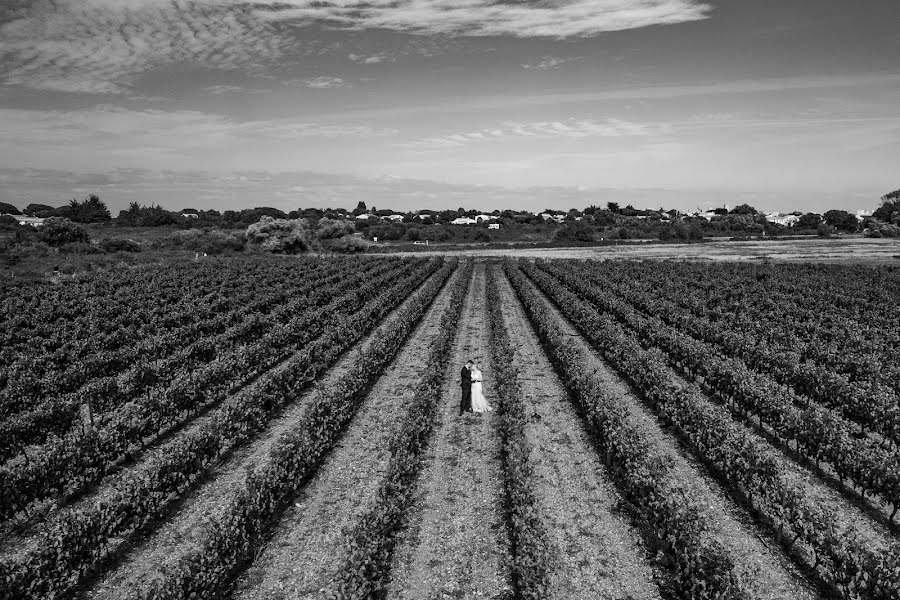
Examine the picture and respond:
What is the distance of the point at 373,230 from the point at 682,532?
12117 centimetres

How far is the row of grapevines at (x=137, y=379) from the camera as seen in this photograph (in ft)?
43.2

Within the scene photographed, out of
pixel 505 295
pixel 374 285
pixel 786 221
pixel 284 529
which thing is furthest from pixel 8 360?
pixel 786 221

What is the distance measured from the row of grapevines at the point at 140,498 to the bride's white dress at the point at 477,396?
4.34 meters

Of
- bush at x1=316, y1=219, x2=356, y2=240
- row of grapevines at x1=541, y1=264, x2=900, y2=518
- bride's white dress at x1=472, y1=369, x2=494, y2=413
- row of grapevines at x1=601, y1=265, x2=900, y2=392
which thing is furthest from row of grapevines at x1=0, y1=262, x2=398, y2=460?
bush at x1=316, y1=219, x2=356, y2=240

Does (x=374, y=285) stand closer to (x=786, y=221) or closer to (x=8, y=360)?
(x=8, y=360)

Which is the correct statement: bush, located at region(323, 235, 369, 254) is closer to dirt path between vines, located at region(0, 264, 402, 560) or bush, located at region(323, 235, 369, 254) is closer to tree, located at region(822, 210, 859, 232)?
dirt path between vines, located at region(0, 264, 402, 560)

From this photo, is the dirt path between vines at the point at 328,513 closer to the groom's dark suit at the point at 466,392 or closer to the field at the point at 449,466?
the field at the point at 449,466

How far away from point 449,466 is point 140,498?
6118 mm

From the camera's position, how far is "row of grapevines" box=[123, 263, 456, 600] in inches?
303

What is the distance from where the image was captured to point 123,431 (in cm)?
1261

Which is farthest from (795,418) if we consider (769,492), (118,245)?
(118,245)

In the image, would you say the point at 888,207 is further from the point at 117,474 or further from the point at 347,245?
the point at 117,474

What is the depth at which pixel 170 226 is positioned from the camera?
119 meters

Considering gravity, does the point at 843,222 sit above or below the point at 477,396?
above
